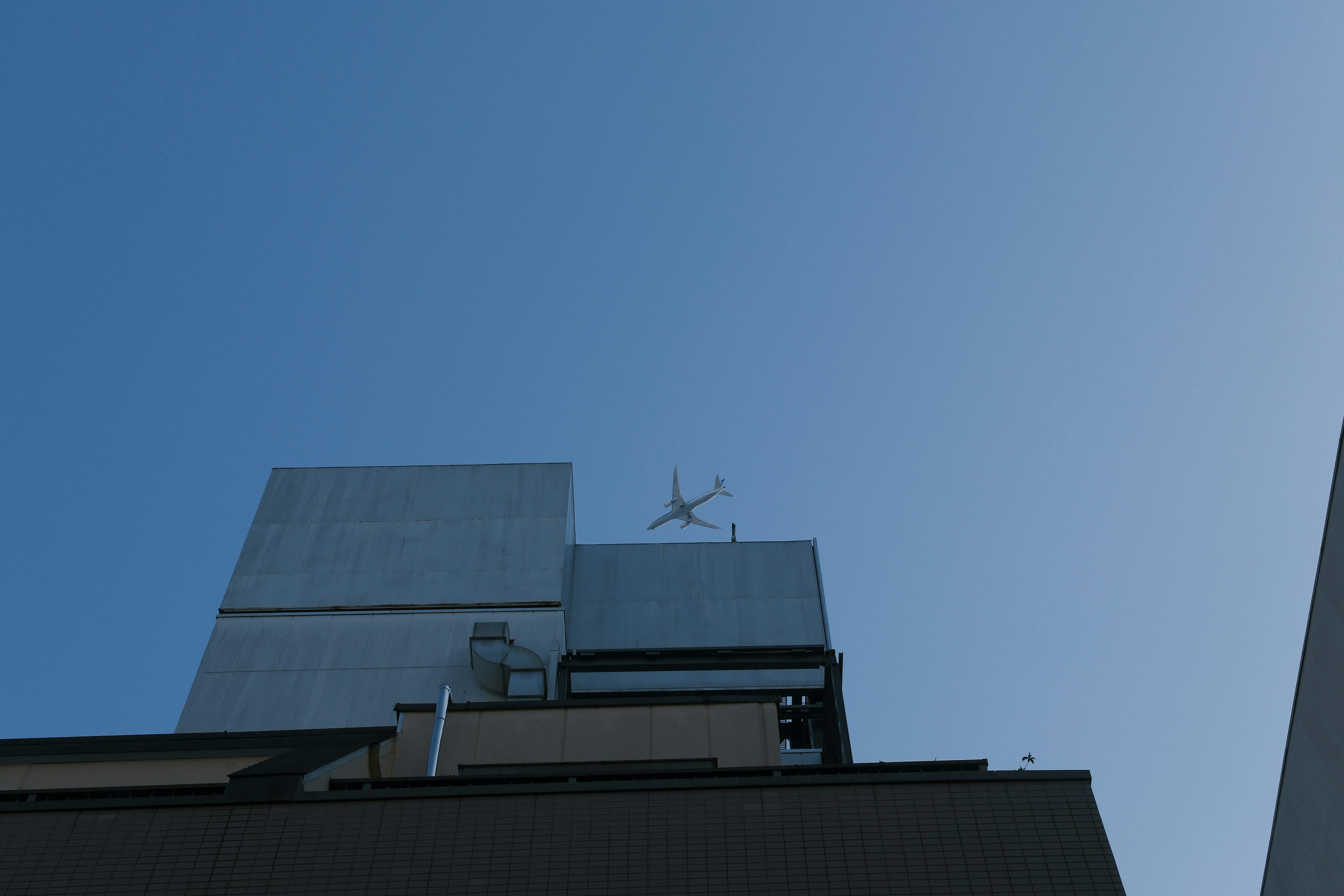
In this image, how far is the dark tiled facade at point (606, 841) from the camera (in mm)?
11820

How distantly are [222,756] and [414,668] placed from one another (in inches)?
436

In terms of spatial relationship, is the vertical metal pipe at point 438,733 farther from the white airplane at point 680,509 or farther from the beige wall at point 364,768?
the white airplane at point 680,509

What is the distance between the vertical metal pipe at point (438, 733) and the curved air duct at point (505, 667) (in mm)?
8970

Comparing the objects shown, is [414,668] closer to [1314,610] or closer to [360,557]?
[360,557]

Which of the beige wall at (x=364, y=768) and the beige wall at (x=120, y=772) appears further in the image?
the beige wall at (x=120, y=772)

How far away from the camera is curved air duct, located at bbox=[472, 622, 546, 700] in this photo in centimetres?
2741

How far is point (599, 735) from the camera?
18.6 metres

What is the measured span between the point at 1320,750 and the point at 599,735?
43.5ft

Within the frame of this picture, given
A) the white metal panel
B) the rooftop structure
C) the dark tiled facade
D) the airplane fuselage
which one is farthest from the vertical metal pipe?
the airplane fuselage

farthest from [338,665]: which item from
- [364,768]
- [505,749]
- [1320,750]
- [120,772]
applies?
[1320,750]

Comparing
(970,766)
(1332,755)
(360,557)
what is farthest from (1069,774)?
(360,557)

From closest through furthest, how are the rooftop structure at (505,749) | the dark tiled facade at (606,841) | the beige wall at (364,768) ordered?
the dark tiled facade at (606,841)
the rooftop structure at (505,749)
the beige wall at (364,768)

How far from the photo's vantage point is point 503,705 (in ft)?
62.7

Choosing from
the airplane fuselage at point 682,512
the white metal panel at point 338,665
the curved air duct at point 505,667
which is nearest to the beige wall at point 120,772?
the white metal panel at point 338,665
